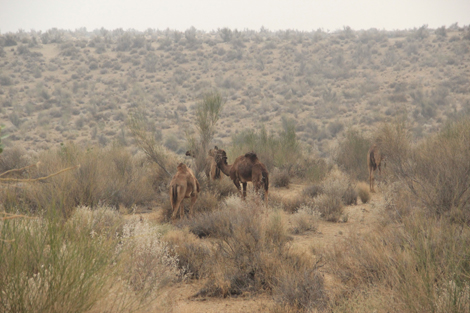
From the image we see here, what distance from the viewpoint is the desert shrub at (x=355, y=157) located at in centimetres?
1789

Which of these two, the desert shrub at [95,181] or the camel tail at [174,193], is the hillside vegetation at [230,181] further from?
the camel tail at [174,193]

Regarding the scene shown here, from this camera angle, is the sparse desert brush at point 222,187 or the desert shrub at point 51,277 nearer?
the desert shrub at point 51,277

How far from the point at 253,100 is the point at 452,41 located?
28458 mm

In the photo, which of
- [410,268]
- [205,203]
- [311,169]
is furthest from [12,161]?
[410,268]

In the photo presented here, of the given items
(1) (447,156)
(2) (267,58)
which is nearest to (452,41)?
(2) (267,58)

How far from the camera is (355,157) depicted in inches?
737

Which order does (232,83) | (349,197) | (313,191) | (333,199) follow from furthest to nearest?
(232,83)
(313,191)
(349,197)
(333,199)

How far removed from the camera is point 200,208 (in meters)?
10.8

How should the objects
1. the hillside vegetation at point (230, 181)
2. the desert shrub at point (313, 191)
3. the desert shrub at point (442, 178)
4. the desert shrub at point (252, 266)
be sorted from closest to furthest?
the hillside vegetation at point (230, 181)
the desert shrub at point (252, 266)
the desert shrub at point (442, 178)
the desert shrub at point (313, 191)

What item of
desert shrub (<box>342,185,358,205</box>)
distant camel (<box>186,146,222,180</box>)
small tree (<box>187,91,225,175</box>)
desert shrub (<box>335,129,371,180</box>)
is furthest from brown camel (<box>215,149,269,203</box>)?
desert shrub (<box>335,129,371,180</box>)

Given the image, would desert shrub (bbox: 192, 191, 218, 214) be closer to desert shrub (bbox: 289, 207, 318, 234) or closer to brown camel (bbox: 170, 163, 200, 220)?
brown camel (bbox: 170, 163, 200, 220)

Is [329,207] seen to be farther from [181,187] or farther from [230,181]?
[181,187]

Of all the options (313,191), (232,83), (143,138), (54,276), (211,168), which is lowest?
(313,191)

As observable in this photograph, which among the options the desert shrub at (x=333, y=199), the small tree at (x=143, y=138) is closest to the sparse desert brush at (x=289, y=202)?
the desert shrub at (x=333, y=199)
